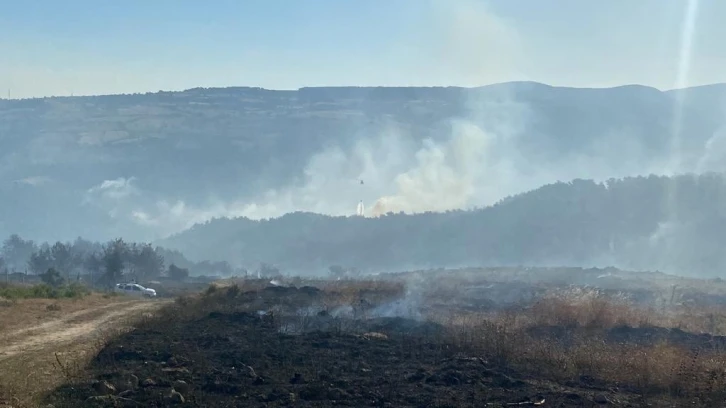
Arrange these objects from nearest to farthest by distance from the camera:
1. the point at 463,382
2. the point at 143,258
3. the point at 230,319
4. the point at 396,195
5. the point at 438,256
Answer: the point at 463,382 < the point at 230,319 < the point at 143,258 < the point at 438,256 < the point at 396,195

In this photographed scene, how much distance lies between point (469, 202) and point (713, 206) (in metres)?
76.7

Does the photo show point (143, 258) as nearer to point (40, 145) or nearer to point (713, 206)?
point (713, 206)

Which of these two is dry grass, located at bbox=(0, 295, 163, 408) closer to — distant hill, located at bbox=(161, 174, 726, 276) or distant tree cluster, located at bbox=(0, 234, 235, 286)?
distant tree cluster, located at bbox=(0, 234, 235, 286)

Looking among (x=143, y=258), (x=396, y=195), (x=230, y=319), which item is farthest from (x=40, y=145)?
(x=230, y=319)

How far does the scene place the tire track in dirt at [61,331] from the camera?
20.4m

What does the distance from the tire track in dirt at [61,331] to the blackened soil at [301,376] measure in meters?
2.48

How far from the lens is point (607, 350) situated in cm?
1869

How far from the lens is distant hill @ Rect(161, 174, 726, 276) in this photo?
90125 mm

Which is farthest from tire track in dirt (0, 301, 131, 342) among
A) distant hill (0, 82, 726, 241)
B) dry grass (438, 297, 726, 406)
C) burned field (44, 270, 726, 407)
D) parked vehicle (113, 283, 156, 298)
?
distant hill (0, 82, 726, 241)

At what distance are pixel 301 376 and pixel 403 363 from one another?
280cm

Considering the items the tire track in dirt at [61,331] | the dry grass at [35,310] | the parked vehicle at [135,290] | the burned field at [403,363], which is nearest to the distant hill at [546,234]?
the parked vehicle at [135,290]

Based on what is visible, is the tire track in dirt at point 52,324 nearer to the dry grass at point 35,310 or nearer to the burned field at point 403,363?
the dry grass at point 35,310

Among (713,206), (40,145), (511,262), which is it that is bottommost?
(511,262)

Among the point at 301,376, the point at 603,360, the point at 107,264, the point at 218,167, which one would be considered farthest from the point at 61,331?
the point at 218,167
